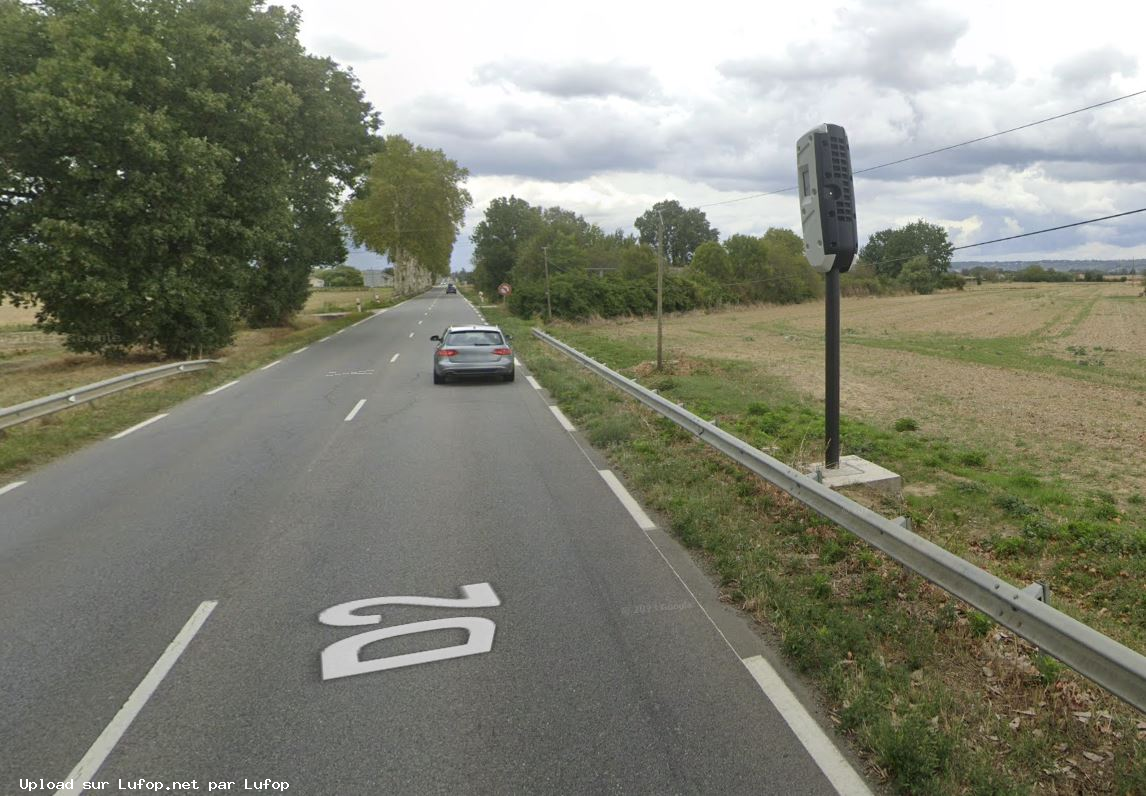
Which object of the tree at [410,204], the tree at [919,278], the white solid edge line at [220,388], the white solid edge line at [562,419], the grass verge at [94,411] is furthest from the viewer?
the tree at [919,278]

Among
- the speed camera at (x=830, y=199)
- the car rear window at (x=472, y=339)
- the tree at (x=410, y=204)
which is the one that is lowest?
the car rear window at (x=472, y=339)

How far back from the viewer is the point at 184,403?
1318cm

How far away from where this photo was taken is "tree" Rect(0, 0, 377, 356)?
52.9ft

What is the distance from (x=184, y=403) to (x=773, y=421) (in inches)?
415

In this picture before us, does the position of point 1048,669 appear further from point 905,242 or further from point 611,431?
point 905,242

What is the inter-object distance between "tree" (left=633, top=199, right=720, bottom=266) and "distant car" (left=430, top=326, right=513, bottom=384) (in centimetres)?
10272

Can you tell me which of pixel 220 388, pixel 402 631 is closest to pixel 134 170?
pixel 220 388

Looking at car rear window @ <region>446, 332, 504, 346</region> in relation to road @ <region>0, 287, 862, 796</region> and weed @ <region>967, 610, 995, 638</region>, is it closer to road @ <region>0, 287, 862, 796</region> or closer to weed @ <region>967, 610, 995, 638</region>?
road @ <region>0, 287, 862, 796</region>

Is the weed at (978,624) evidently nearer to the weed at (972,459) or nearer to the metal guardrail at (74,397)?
the weed at (972,459)

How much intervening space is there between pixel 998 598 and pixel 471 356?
12.4 meters

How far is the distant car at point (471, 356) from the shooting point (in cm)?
1484

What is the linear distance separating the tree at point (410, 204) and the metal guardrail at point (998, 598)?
195 ft

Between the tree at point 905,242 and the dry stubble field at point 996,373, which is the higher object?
the tree at point 905,242

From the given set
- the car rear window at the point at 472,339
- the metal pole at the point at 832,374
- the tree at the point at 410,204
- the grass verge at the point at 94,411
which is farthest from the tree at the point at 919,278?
the metal pole at the point at 832,374
